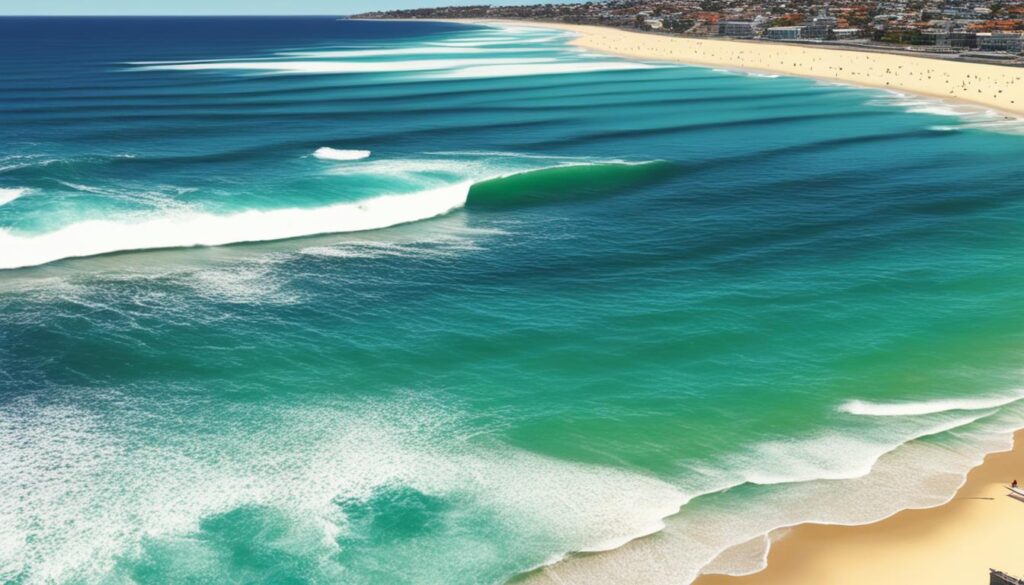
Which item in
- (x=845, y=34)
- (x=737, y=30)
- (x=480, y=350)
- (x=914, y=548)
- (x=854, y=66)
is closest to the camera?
(x=914, y=548)

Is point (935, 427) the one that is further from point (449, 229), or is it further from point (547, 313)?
point (449, 229)

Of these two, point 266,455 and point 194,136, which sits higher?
point 194,136

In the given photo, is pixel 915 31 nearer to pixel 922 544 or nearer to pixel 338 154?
pixel 338 154

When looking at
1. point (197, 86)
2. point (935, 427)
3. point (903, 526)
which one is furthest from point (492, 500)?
point (197, 86)

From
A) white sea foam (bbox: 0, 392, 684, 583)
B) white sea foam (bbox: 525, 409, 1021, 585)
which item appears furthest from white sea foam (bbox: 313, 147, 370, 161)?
white sea foam (bbox: 525, 409, 1021, 585)

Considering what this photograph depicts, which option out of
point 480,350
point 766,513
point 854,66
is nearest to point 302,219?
point 480,350
